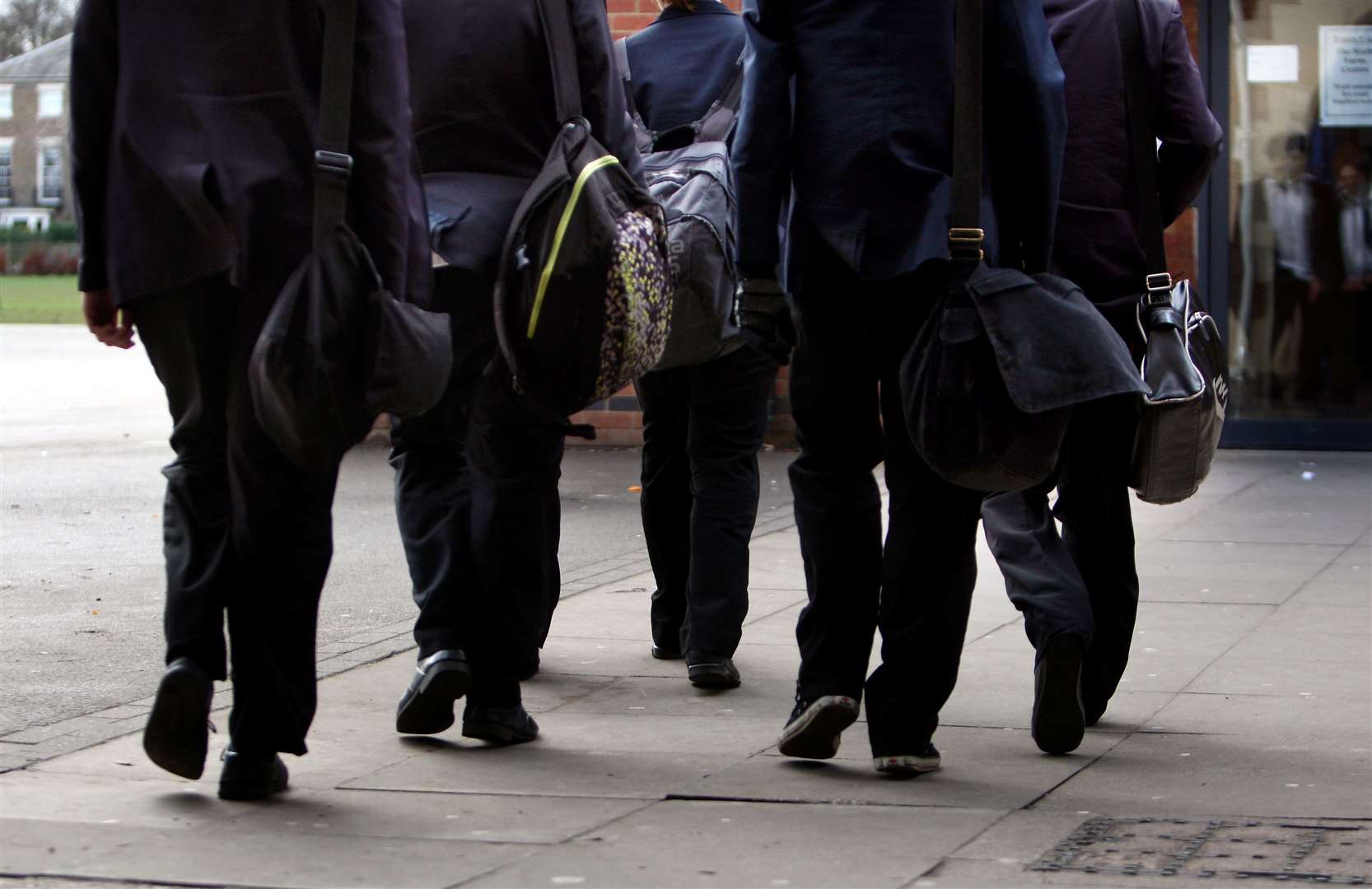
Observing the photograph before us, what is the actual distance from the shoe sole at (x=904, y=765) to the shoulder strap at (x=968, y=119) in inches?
41.8

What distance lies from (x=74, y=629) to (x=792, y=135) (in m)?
3.08

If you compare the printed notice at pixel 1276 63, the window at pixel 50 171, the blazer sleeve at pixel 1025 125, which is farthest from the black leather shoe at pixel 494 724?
the window at pixel 50 171

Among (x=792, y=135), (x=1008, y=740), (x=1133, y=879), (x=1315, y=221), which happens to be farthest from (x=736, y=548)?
(x=1315, y=221)

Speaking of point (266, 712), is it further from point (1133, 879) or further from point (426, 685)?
point (1133, 879)

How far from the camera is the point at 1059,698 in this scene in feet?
15.1

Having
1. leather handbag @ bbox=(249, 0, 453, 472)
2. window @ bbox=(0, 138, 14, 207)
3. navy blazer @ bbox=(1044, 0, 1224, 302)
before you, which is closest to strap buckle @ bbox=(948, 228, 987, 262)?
navy blazer @ bbox=(1044, 0, 1224, 302)

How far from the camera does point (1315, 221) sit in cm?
1177

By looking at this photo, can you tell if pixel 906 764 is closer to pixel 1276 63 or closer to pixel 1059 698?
pixel 1059 698

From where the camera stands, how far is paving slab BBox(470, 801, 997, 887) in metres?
3.58

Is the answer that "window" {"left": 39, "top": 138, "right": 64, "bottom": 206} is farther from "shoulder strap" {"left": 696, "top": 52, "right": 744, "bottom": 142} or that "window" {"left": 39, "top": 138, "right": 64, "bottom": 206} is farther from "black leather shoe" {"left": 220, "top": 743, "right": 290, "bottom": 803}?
"black leather shoe" {"left": 220, "top": 743, "right": 290, "bottom": 803}

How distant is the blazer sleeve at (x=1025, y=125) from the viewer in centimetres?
426

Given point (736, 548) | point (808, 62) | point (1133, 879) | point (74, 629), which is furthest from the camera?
point (74, 629)

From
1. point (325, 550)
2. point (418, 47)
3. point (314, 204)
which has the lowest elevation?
point (325, 550)

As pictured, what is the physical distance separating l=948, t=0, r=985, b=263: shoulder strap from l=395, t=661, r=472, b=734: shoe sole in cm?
145
